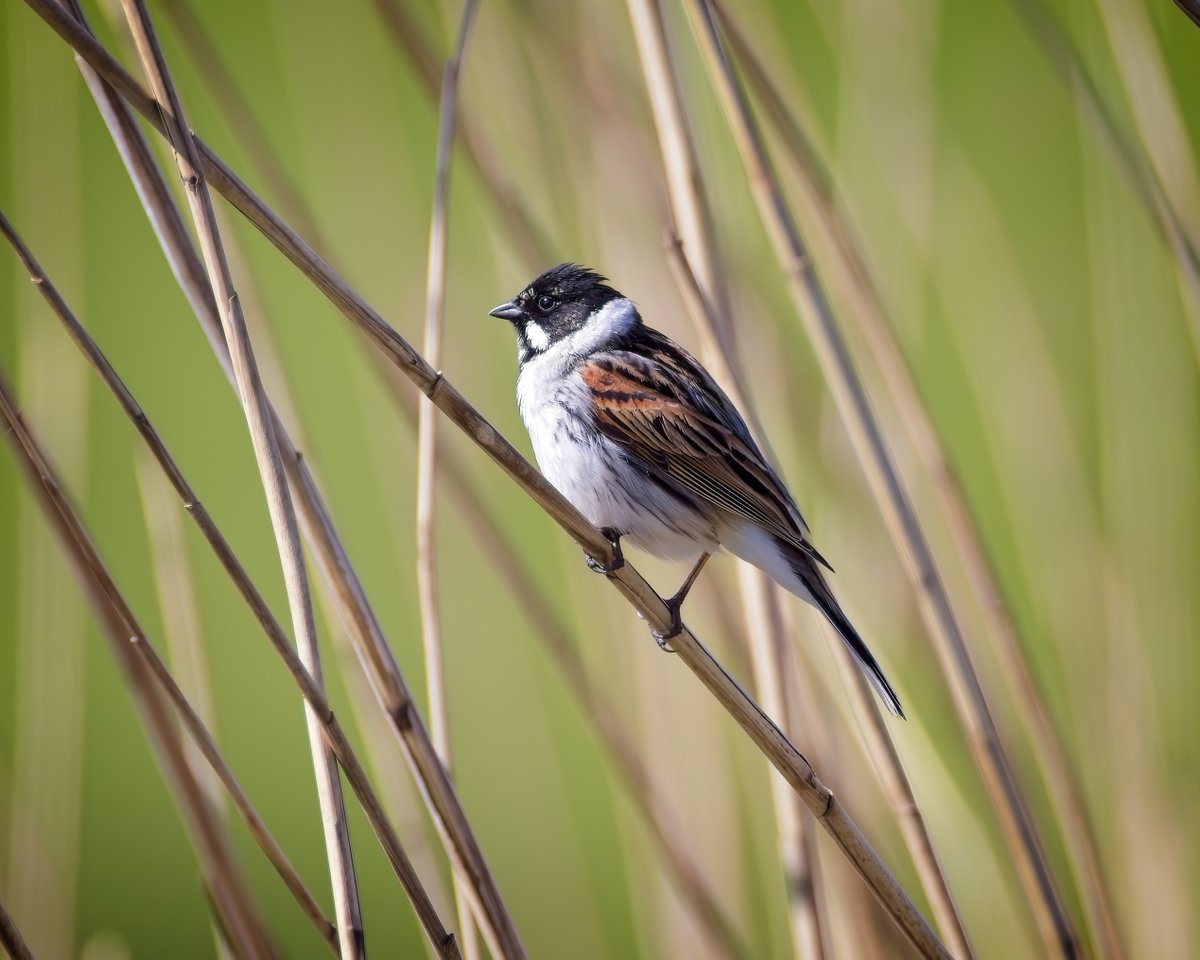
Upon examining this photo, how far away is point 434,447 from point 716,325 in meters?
0.61

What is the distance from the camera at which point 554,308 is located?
9.60ft

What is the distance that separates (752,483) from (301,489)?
112 cm

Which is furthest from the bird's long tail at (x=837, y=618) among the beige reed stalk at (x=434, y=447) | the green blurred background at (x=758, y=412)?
the beige reed stalk at (x=434, y=447)

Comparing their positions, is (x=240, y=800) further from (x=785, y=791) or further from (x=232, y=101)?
(x=232, y=101)

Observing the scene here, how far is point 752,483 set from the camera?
2549mm

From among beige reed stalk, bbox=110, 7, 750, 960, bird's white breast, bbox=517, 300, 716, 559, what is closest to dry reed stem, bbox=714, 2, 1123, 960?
bird's white breast, bbox=517, 300, 716, 559

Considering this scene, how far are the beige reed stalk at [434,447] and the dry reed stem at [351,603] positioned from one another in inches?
10.8

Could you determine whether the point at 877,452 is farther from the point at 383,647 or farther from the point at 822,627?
the point at 383,647

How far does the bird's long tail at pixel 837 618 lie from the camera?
6.90 feet

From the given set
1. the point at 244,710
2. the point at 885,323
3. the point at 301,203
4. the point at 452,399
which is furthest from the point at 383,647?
the point at 244,710

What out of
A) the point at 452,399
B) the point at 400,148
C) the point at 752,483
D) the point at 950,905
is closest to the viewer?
the point at 452,399

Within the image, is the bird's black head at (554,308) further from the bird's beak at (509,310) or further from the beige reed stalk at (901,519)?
the beige reed stalk at (901,519)

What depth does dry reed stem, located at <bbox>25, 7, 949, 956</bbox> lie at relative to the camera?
143 centimetres

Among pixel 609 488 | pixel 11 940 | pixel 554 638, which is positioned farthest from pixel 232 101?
pixel 11 940
